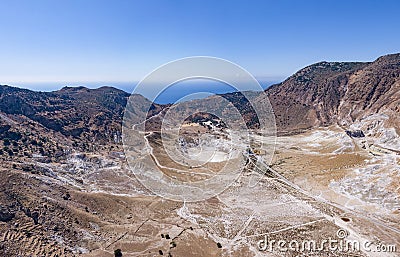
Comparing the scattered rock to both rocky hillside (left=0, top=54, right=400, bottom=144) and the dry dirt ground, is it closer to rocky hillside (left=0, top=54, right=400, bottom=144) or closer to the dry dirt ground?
the dry dirt ground

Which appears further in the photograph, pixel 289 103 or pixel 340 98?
pixel 289 103

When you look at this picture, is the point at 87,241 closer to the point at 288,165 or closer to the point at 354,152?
the point at 288,165

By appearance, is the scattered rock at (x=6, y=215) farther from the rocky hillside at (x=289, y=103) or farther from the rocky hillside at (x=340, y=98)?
the rocky hillside at (x=340, y=98)

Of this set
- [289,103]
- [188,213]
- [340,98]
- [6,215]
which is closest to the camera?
[6,215]

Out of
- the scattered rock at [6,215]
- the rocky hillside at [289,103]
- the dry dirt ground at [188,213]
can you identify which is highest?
the rocky hillside at [289,103]

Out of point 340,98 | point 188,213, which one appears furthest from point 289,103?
point 188,213

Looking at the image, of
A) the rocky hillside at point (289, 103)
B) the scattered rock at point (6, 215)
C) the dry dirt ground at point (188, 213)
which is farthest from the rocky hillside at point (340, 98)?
the scattered rock at point (6, 215)

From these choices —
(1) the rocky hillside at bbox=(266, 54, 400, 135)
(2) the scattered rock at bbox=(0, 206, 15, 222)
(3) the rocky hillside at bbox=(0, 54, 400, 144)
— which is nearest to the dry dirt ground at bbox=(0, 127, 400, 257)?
(2) the scattered rock at bbox=(0, 206, 15, 222)

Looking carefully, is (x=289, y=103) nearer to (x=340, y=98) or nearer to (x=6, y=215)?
(x=340, y=98)

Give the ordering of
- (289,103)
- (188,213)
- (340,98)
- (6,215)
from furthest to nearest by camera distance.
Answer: (289,103) < (340,98) < (188,213) < (6,215)

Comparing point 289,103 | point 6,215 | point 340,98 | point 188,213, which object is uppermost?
point 340,98

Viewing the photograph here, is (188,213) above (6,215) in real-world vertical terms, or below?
below

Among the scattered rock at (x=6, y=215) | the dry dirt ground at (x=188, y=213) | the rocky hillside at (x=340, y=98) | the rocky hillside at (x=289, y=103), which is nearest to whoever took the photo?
the scattered rock at (x=6, y=215)
